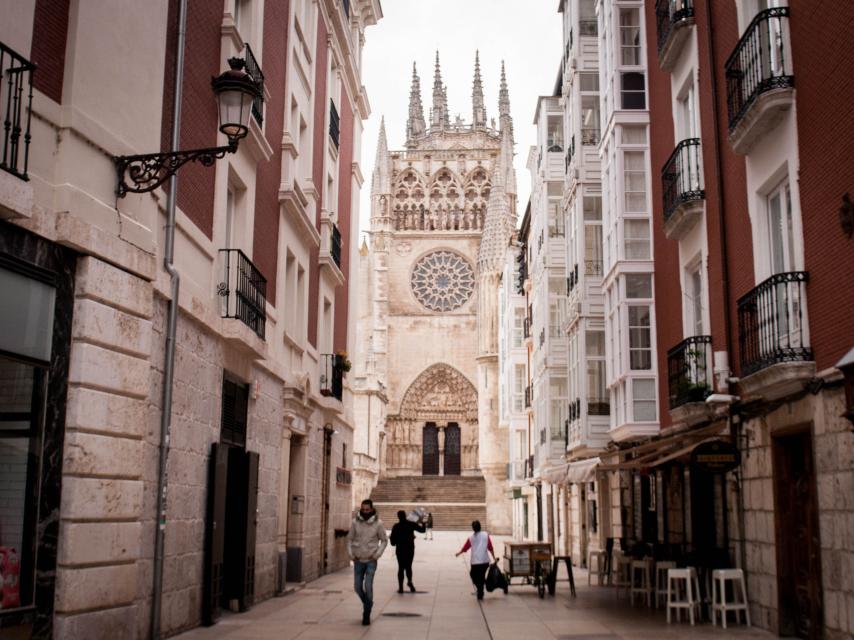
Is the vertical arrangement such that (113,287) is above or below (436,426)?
below

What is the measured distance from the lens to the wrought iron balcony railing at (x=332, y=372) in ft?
75.3

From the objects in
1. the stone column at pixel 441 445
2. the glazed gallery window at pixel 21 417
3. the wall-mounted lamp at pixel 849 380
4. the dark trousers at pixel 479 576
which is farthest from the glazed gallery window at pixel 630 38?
the stone column at pixel 441 445

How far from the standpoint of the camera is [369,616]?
13742 millimetres

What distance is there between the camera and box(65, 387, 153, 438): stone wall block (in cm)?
879

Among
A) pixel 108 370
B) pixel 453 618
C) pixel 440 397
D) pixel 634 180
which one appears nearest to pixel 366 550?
pixel 453 618

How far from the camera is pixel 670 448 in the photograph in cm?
1544

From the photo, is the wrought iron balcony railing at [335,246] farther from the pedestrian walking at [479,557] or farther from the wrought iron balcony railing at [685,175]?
the wrought iron balcony railing at [685,175]

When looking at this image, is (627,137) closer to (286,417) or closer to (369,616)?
(286,417)

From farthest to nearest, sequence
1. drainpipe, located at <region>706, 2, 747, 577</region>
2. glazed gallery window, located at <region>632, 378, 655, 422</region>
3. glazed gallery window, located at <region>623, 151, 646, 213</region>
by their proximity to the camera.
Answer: glazed gallery window, located at <region>623, 151, 646, 213</region> → glazed gallery window, located at <region>632, 378, 655, 422</region> → drainpipe, located at <region>706, 2, 747, 577</region>

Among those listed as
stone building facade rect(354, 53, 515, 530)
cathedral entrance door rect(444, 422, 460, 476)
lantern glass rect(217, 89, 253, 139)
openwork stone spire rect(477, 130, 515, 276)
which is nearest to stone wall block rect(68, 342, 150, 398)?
lantern glass rect(217, 89, 253, 139)

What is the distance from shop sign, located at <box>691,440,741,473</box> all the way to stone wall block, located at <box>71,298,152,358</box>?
674 centimetres

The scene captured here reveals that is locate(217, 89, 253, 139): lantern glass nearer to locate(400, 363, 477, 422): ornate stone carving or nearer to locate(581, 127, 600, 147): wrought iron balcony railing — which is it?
locate(581, 127, 600, 147): wrought iron balcony railing

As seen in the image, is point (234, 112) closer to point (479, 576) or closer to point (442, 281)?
point (479, 576)

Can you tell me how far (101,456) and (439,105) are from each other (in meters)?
80.6
